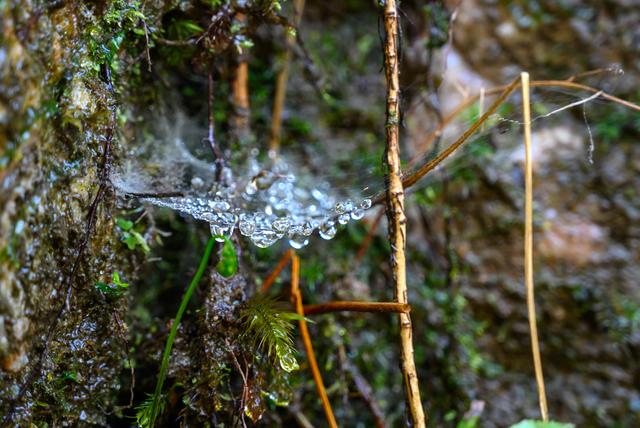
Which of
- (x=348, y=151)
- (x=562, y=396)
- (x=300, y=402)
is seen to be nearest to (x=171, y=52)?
(x=348, y=151)

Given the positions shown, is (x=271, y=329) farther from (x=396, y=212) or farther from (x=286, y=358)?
(x=396, y=212)

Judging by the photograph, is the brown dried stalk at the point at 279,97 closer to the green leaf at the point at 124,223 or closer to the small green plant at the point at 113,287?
the green leaf at the point at 124,223

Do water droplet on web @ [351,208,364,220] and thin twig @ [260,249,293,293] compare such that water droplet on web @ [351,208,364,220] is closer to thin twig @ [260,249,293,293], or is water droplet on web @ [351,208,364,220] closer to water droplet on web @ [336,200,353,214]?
water droplet on web @ [336,200,353,214]

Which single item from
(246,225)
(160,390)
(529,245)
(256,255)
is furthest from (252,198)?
(529,245)

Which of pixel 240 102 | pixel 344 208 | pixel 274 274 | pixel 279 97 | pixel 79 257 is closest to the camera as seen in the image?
pixel 79 257

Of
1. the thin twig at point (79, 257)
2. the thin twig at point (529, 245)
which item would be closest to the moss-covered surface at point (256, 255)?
the thin twig at point (79, 257)
